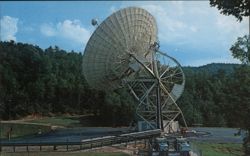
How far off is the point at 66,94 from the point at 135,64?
61385mm

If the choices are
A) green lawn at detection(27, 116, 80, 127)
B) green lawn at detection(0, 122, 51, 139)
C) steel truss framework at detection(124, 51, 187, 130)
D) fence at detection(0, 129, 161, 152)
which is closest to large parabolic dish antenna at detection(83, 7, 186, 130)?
steel truss framework at detection(124, 51, 187, 130)

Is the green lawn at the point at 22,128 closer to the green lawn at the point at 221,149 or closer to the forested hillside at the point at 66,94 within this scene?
the forested hillside at the point at 66,94

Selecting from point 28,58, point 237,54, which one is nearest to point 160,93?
point 237,54

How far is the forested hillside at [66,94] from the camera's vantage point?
329ft

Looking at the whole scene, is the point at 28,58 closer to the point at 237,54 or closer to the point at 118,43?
the point at 118,43

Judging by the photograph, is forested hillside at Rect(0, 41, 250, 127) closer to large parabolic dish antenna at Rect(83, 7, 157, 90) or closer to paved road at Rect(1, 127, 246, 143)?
paved road at Rect(1, 127, 246, 143)

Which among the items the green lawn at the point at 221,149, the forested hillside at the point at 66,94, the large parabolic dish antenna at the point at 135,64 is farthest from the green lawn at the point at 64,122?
the green lawn at the point at 221,149

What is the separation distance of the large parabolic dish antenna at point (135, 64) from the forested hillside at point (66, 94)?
33.1 meters

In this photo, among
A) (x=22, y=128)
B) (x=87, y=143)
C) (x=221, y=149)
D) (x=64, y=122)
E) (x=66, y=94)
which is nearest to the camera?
→ (x=87, y=143)

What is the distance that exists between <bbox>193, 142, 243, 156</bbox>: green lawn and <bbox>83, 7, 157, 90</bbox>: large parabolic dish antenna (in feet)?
53.1

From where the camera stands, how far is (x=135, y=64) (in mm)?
60875

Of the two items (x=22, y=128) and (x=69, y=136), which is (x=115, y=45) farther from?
(x=22, y=128)

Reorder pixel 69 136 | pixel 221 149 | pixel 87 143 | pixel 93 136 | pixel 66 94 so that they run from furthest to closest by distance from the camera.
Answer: pixel 66 94 < pixel 69 136 < pixel 93 136 < pixel 221 149 < pixel 87 143

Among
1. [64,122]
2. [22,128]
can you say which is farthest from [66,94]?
[22,128]
